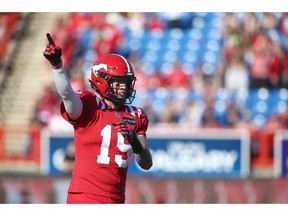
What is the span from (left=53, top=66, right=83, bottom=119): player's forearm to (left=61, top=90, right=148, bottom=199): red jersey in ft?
0.30

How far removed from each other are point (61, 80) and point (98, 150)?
0.53 metres

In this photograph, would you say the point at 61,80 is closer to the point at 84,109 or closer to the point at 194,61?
the point at 84,109

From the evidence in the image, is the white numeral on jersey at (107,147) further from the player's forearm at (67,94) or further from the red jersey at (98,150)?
the player's forearm at (67,94)

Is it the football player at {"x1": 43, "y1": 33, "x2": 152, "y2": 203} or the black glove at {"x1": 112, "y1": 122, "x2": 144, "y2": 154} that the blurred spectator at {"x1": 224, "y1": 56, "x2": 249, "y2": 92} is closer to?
the football player at {"x1": 43, "y1": 33, "x2": 152, "y2": 203}

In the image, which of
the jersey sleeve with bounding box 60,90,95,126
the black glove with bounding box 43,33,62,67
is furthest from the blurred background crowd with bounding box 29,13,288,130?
the black glove with bounding box 43,33,62,67

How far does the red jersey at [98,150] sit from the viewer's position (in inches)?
188

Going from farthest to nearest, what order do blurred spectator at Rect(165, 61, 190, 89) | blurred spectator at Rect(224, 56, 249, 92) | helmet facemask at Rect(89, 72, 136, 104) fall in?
1. blurred spectator at Rect(165, 61, 190, 89)
2. blurred spectator at Rect(224, 56, 249, 92)
3. helmet facemask at Rect(89, 72, 136, 104)

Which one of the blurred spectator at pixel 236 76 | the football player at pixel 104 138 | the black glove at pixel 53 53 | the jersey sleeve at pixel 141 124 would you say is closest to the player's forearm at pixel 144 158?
the football player at pixel 104 138

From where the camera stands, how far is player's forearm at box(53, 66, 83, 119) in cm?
455

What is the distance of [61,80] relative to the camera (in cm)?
455

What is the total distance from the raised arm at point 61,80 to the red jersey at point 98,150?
4.9 inches

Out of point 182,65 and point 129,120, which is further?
point 182,65

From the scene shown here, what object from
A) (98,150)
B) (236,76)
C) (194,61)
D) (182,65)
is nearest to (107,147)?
(98,150)

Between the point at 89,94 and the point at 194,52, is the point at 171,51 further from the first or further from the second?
the point at 89,94
